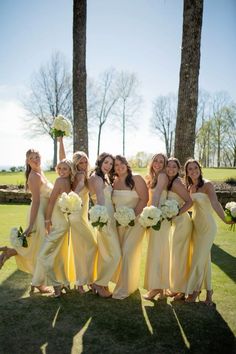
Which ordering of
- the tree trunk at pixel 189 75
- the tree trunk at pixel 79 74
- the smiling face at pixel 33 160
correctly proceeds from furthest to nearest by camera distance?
the tree trunk at pixel 79 74 < the tree trunk at pixel 189 75 < the smiling face at pixel 33 160

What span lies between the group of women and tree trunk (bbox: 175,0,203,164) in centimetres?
311

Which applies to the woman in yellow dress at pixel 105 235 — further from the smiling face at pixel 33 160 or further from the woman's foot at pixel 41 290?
the smiling face at pixel 33 160

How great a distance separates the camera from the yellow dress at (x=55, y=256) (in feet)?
18.4

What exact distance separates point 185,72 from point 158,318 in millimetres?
6245

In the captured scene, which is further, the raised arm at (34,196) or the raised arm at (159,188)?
the raised arm at (34,196)

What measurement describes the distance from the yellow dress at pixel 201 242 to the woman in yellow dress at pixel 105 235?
49.8 inches

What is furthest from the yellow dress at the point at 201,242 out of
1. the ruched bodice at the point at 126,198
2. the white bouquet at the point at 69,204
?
the white bouquet at the point at 69,204

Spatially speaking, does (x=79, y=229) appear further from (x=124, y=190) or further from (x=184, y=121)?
(x=184, y=121)

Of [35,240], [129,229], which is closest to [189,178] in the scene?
[129,229]

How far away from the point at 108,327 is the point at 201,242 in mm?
2047

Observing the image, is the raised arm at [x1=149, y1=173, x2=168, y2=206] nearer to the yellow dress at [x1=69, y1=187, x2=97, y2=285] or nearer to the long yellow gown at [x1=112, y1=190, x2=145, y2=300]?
the long yellow gown at [x1=112, y1=190, x2=145, y2=300]

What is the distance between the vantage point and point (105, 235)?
18.7 feet

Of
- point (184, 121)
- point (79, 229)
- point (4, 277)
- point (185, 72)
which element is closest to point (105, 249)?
point (79, 229)

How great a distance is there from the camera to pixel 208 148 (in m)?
51.4
